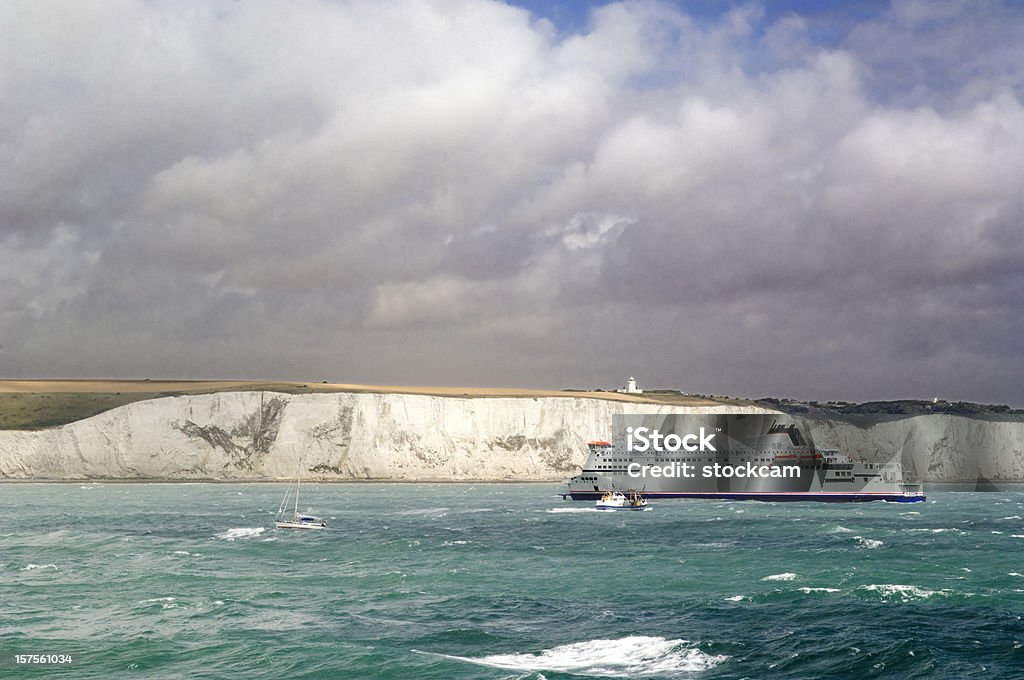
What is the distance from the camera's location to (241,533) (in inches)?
2950

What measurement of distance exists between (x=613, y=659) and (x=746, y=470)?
4440 inches

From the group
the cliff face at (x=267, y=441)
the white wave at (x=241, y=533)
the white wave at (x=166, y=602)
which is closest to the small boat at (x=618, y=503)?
the white wave at (x=241, y=533)

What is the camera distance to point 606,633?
3438 cm

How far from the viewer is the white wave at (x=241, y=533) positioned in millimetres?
71812

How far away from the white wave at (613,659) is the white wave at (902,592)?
14.2 metres

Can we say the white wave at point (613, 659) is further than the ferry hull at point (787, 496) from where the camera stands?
No

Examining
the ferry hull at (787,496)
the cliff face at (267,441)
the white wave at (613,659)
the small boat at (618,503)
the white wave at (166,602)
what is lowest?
the ferry hull at (787,496)

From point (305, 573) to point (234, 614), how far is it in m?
12.7

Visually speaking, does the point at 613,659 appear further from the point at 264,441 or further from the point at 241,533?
the point at 264,441

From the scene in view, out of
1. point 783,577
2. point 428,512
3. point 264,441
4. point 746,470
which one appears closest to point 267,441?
point 264,441

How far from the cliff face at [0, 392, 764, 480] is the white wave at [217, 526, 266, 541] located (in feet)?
311

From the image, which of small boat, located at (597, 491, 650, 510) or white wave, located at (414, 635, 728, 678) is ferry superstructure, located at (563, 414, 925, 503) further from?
white wave, located at (414, 635, 728, 678)

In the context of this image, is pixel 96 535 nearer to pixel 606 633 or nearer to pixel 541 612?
pixel 541 612

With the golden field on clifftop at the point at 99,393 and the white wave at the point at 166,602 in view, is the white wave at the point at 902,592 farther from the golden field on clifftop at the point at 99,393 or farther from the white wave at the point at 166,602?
the golden field on clifftop at the point at 99,393
